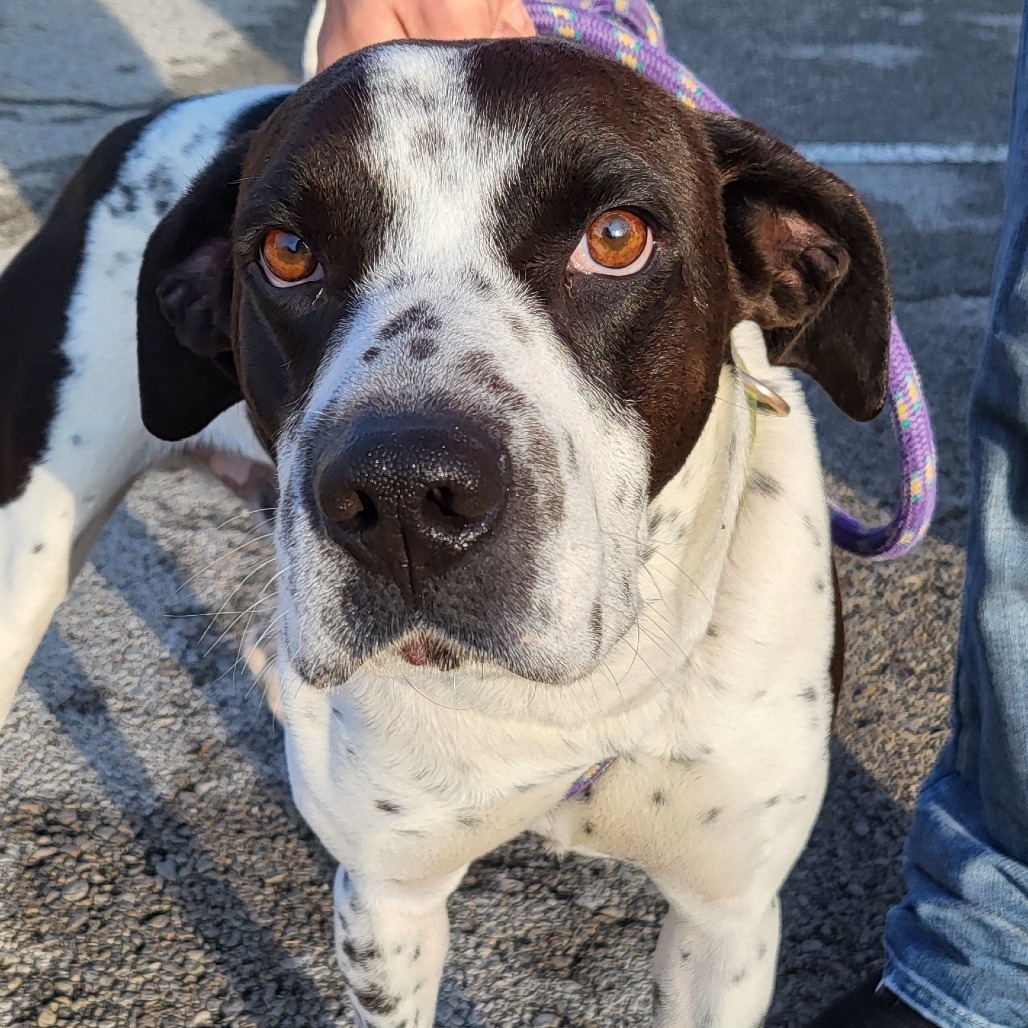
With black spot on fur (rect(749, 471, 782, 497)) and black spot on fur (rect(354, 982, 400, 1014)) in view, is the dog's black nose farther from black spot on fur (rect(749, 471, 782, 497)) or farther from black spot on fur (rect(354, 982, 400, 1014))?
black spot on fur (rect(354, 982, 400, 1014))

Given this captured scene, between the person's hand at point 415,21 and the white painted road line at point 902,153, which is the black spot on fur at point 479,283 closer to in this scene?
the person's hand at point 415,21

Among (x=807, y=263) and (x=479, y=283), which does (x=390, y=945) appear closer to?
(x=479, y=283)

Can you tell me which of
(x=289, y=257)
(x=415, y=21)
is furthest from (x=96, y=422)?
(x=415, y=21)

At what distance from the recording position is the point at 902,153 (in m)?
6.90

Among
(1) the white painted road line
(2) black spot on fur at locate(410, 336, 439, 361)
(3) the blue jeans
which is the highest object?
(2) black spot on fur at locate(410, 336, 439, 361)

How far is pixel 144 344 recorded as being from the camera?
7.83 feet

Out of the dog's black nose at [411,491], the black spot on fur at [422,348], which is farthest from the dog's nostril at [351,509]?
the black spot on fur at [422,348]

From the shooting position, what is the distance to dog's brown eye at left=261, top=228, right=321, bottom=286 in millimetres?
1900

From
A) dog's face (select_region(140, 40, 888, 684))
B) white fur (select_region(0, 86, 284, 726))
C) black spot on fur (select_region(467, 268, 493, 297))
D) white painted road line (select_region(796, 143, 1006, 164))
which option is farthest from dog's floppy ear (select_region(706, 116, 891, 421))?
white painted road line (select_region(796, 143, 1006, 164))

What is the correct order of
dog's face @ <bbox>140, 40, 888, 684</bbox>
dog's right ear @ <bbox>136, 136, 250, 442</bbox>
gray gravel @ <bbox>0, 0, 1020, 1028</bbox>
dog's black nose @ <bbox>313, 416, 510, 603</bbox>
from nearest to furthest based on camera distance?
dog's black nose @ <bbox>313, 416, 510, 603</bbox>, dog's face @ <bbox>140, 40, 888, 684</bbox>, dog's right ear @ <bbox>136, 136, 250, 442</bbox>, gray gravel @ <bbox>0, 0, 1020, 1028</bbox>

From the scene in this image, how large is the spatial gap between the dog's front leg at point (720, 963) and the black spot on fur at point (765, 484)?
2.49ft

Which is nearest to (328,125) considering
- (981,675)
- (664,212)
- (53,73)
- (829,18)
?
(664,212)

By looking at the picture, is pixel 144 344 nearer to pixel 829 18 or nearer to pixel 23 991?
pixel 23 991

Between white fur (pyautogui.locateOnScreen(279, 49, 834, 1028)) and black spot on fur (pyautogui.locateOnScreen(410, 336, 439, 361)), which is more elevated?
black spot on fur (pyautogui.locateOnScreen(410, 336, 439, 361))
